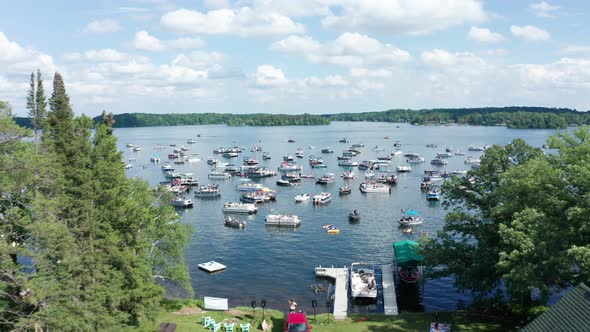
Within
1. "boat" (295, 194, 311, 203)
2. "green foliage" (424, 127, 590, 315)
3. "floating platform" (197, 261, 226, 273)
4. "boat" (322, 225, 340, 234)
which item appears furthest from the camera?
"boat" (295, 194, 311, 203)

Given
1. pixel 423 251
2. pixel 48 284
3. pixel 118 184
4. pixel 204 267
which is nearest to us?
pixel 48 284

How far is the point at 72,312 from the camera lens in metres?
23.3

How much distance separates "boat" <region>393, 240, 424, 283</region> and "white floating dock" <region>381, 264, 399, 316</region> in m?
1.41

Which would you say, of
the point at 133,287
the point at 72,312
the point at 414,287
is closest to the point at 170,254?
the point at 133,287

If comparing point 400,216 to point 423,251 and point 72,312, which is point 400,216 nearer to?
point 423,251

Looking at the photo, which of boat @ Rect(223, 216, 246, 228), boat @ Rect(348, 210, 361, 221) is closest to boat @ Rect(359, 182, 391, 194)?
boat @ Rect(348, 210, 361, 221)

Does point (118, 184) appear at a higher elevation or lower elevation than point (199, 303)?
higher

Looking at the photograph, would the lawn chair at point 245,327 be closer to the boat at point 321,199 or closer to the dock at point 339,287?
the dock at point 339,287

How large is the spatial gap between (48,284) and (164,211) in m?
16.6

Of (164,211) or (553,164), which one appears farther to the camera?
(164,211)

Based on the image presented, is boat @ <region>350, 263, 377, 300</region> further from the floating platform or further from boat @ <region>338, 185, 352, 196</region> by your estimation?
boat @ <region>338, 185, 352, 196</region>

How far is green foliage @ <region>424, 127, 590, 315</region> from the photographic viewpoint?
2636 centimetres

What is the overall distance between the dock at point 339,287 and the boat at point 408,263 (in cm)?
600

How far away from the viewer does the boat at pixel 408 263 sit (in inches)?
1857
